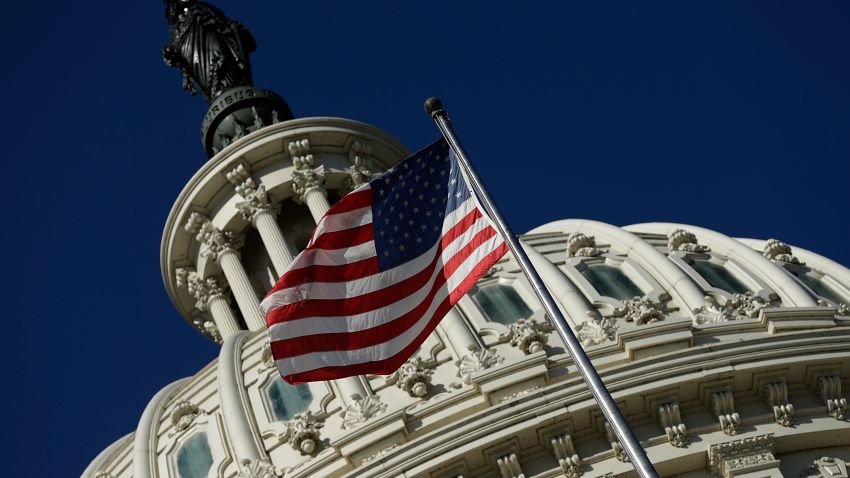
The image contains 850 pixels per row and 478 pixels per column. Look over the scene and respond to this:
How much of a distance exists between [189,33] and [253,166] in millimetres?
9464

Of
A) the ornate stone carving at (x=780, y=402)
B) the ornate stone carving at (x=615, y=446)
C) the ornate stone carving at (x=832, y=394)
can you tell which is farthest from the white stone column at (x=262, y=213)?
the ornate stone carving at (x=832, y=394)

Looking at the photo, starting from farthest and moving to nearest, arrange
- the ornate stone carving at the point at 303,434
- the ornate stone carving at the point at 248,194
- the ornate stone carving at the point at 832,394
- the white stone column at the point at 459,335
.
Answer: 1. the ornate stone carving at the point at 248,194
2. the white stone column at the point at 459,335
3. the ornate stone carving at the point at 303,434
4. the ornate stone carving at the point at 832,394

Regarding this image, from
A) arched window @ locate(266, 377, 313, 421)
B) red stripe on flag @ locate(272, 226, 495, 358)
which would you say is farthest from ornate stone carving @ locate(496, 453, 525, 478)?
arched window @ locate(266, 377, 313, 421)

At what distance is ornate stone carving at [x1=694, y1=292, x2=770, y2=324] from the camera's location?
2997cm

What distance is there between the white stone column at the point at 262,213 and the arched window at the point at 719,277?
10694 millimetres

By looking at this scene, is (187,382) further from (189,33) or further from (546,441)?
(189,33)

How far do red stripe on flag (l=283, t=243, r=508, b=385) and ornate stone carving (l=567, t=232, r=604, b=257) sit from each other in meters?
14.1

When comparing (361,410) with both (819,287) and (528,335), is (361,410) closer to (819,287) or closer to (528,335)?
(528,335)

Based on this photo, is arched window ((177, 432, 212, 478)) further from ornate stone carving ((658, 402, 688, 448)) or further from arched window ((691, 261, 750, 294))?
arched window ((691, 261, 750, 294))

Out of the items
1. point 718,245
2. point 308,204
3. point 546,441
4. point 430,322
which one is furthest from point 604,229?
point 430,322

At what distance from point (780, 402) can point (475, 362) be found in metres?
5.38

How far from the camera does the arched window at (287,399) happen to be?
31.0m

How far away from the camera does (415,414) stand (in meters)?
27.8

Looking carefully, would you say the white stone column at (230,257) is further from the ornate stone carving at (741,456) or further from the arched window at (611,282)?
the ornate stone carving at (741,456)
